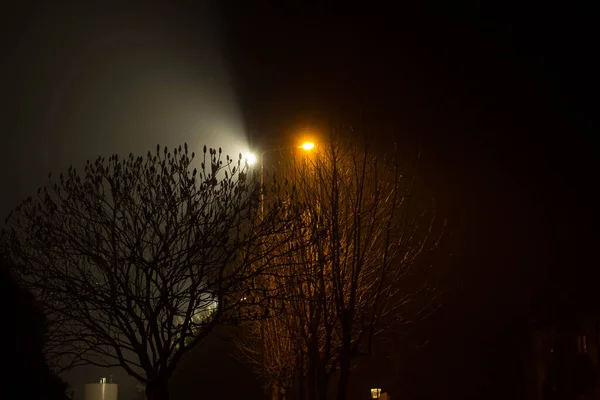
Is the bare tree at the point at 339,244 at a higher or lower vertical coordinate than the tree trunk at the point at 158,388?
higher

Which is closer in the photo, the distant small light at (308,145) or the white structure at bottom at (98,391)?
the distant small light at (308,145)

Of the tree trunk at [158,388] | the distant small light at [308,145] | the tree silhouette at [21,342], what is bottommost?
the tree trunk at [158,388]

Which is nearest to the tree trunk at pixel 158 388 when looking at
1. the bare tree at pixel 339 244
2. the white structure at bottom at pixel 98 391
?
the bare tree at pixel 339 244

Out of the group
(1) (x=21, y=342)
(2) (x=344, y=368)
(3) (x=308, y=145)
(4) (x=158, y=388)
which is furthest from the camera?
(3) (x=308, y=145)

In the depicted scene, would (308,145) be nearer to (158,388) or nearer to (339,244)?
(339,244)

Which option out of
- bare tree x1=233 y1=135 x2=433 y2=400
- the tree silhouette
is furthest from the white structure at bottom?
the tree silhouette

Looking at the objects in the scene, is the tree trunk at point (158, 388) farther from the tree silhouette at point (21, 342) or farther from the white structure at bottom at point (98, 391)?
the white structure at bottom at point (98, 391)

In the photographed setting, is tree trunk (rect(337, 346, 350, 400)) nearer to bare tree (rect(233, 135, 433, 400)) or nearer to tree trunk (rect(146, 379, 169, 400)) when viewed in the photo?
bare tree (rect(233, 135, 433, 400))

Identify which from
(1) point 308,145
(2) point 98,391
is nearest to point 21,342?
(1) point 308,145

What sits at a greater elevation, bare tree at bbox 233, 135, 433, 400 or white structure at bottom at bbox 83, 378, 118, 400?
bare tree at bbox 233, 135, 433, 400

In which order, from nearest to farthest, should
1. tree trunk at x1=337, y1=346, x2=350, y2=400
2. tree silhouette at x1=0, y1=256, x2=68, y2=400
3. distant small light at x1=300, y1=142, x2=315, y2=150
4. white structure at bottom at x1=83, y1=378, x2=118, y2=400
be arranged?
1. tree silhouette at x1=0, y1=256, x2=68, y2=400
2. tree trunk at x1=337, y1=346, x2=350, y2=400
3. distant small light at x1=300, y1=142, x2=315, y2=150
4. white structure at bottom at x1=83, y1=378, x2=118, y2=400

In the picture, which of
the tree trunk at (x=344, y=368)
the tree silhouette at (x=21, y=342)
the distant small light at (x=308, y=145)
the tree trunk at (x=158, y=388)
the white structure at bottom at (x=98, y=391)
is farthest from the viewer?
the white structure at bottom at (x=98, y=391)

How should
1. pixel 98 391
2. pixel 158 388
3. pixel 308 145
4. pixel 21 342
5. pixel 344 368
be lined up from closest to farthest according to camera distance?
pixel 21 342, pixel 158 388, pixel 344 368, pixel 308 145, pixel 98 391

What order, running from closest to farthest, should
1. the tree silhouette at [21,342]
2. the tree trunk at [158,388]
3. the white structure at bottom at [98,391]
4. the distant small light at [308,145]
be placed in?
the tree silhouette at [21,342]
the tree trunk at [158,388]
the distant small light at [308,145]
the white structure at bottom at [98,391]
